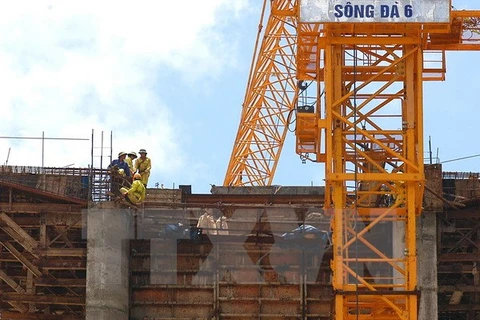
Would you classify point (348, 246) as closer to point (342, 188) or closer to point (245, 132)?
point (342, 188)

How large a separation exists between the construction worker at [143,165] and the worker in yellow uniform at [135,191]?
0.81 metres

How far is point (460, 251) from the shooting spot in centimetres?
4147

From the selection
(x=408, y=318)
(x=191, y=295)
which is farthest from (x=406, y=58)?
(x=191, y=295)

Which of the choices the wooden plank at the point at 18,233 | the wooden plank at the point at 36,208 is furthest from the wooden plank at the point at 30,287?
the wooden plank at the point at 36,208

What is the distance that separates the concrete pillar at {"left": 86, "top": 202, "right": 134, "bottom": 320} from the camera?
130ft

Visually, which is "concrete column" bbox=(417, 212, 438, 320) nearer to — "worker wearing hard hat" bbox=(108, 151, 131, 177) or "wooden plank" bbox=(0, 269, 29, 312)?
"worker wearing hard hat" bbox=(108, 151, 131, 177)

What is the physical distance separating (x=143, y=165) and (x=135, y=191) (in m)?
1.37

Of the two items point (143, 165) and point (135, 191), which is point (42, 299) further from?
point (143, 165)

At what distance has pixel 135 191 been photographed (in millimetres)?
40250

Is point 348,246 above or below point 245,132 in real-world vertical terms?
below

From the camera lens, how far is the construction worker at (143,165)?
4134 cm

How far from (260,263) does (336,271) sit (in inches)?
233

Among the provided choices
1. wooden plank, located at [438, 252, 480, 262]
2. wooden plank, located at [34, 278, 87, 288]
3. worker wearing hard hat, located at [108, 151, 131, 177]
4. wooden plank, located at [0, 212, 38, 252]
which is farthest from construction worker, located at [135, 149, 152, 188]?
wooden plank, located at [438, 252, 480, 262]

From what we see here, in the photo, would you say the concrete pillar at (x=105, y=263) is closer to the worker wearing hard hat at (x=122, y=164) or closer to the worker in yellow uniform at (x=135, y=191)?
the worker in yellow uniform at (x=135, y=191)
